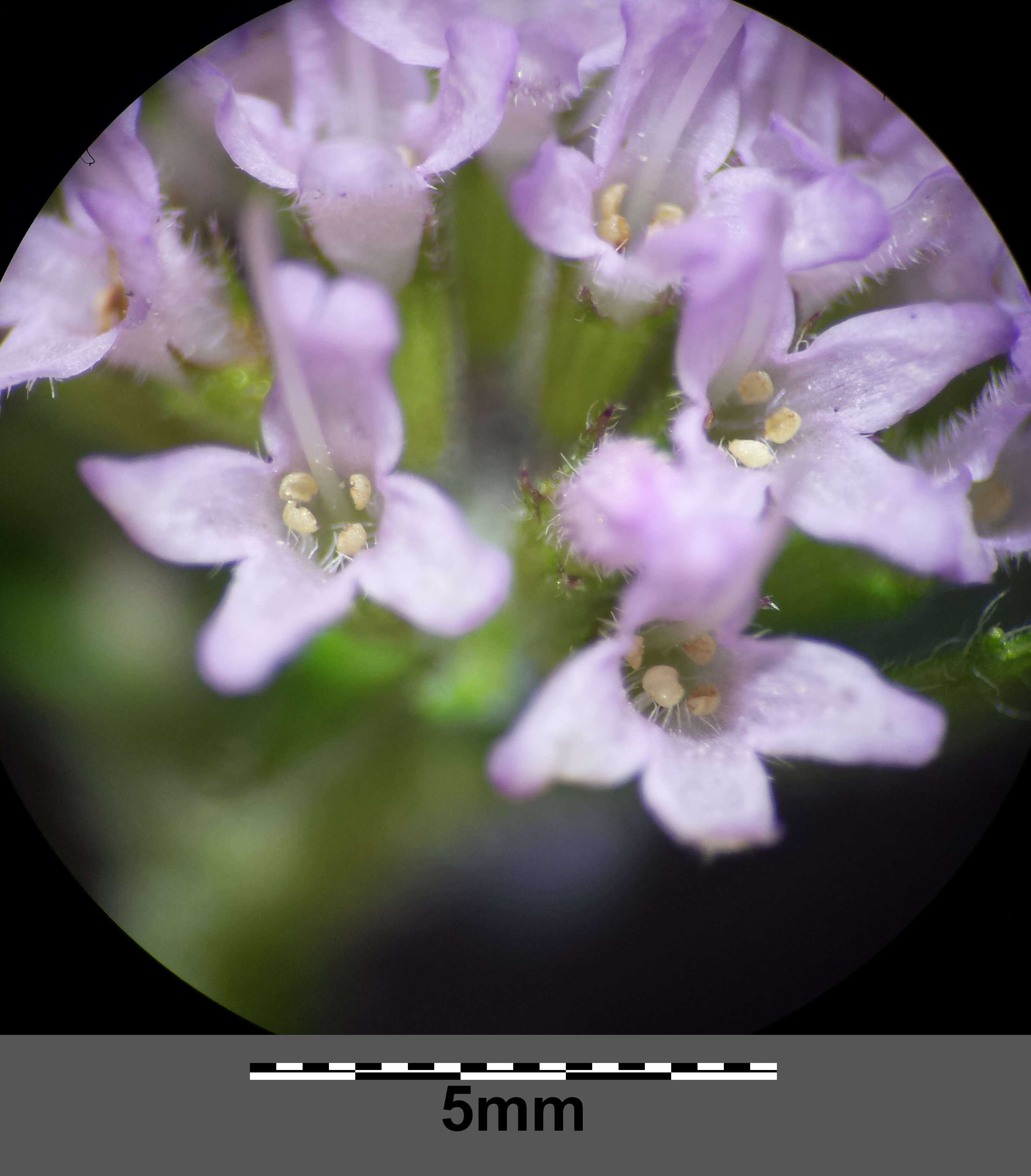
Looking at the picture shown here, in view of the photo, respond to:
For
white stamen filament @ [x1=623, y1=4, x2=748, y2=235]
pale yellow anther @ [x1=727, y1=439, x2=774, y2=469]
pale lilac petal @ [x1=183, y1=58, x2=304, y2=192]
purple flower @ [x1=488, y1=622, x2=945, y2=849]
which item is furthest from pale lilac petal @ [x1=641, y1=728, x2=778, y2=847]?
pale lilac petal @ [x1=183, y1=58, x2=304, y2=192]

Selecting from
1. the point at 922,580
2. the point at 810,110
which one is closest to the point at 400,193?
the point at 810,110

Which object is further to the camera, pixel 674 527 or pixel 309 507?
pixel 309 507

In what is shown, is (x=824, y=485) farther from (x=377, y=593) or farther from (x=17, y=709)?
(x=17, y=709)

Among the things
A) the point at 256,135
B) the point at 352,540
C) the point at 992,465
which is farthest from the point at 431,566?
the point at 992,465

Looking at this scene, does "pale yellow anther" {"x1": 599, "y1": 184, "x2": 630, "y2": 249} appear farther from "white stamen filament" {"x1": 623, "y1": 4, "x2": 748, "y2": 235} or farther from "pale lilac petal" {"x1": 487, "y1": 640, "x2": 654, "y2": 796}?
"pale lilac petal" {"x1": 487, "y1": 640, "x2": 654, "y2": 796}

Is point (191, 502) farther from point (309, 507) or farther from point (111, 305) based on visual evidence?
point (111, 305)

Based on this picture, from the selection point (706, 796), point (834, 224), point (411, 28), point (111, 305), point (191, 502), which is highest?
point (411, 28)

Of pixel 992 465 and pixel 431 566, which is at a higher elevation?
pixel 992 465
